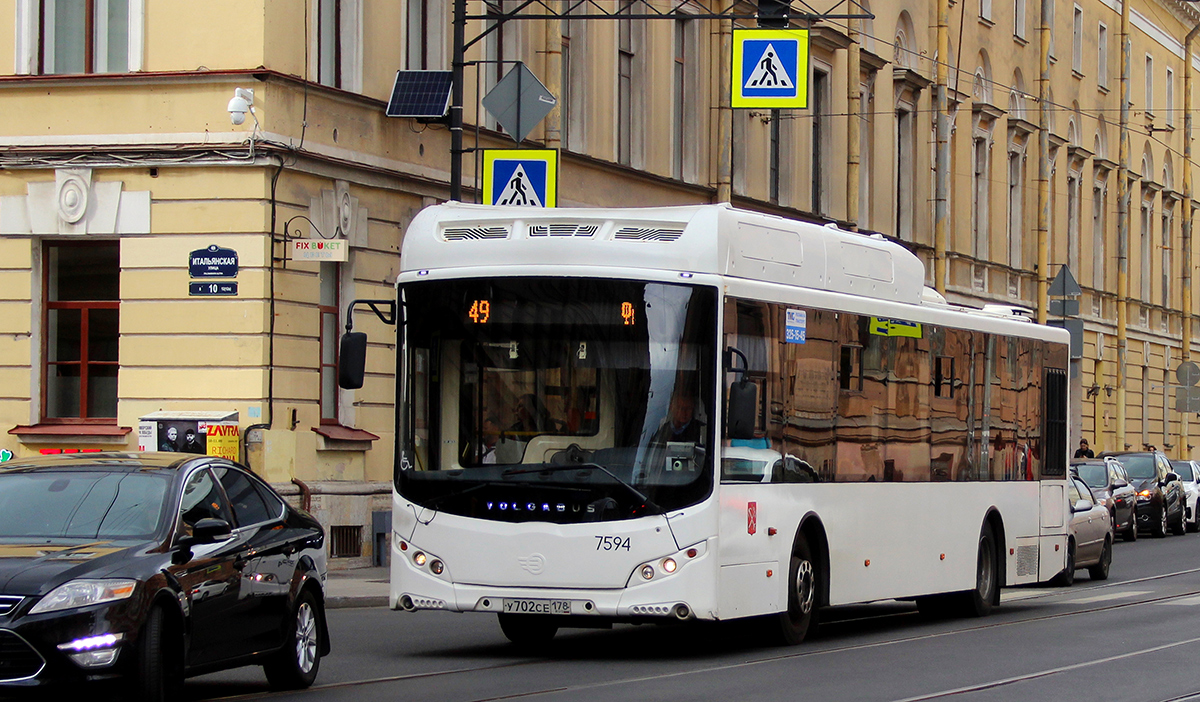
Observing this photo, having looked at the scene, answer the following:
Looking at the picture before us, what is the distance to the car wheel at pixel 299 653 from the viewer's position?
39.7 ft

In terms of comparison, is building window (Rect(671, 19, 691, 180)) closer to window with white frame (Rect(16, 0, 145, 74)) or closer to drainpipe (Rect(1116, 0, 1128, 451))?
window with white frame (Rect(16, 0, 145, 74))

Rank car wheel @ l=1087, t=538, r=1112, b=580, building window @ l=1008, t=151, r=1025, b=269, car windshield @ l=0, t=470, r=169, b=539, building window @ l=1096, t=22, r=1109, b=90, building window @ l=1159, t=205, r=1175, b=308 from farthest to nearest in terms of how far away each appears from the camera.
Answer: building window @ l=1159, t=205, r=1175, b=308 → building window @ l=1096, t=22, r=1109, b=90 → building window @ l=1008, t=151, r=1025, b=269 → car wheel @ l=1087, t=538, r=1112, b=580 → car windshield @ l=0, t=470, r=169, b=539

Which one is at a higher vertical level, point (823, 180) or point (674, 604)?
point (823, 180)

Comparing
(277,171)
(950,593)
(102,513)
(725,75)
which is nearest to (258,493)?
(102,513)

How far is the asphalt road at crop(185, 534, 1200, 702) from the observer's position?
1224 centimetres

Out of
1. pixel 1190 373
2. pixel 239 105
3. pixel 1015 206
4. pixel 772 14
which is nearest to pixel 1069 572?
pixel 772 14

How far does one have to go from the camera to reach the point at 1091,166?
5678 centimetres

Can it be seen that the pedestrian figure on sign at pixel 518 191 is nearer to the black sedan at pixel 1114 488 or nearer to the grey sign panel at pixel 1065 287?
the black sedan at pixel 1114 488

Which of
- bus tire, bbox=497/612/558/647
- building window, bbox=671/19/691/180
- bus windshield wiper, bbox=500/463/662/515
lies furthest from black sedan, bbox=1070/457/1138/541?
bus windshield wiper, bbox=500/463/662/515

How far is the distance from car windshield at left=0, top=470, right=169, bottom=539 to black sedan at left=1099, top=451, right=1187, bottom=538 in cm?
2918

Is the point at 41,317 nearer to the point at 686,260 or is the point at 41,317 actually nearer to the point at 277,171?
the point at 277,171

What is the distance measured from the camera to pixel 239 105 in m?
22.6

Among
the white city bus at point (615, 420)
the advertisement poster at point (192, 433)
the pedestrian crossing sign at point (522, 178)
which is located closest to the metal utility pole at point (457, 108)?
the pedestrian crossing sign at point (522, 178)

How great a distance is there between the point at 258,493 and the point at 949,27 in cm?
3591
